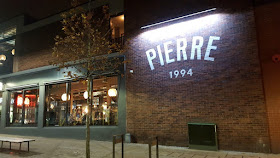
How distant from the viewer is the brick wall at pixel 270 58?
7.70 m

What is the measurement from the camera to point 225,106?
28.1ft

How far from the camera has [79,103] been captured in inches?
527

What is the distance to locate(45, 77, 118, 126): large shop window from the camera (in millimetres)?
11914

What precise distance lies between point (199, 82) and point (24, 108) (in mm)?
12912

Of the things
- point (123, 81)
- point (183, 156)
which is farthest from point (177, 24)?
point (183, 156)

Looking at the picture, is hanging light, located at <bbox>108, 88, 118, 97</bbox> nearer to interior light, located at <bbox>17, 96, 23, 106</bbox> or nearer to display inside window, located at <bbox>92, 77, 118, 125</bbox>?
display inside window, located at <bbox>92, 77, 118, 125</bbox>

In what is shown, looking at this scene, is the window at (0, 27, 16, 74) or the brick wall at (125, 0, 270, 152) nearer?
the brick wall at (125, 0, 270, 152)

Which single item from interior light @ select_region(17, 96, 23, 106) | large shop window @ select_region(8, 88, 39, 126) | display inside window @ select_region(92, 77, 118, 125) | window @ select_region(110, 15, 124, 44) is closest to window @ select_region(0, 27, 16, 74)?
large shop window @ select_region(8, 88, 39, 126)

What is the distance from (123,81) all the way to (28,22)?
1078cm

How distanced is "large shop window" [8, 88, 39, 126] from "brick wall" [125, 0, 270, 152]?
8.10 metres

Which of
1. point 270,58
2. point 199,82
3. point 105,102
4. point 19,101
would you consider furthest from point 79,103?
point 270,58

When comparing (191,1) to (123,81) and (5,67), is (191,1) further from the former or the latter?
(5,67)

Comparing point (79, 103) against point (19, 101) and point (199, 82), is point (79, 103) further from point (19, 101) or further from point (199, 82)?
point (199, 82)

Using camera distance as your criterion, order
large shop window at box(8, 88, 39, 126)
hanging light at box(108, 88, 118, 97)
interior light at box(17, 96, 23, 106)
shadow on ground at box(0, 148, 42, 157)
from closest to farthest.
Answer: shadow on ground at box(0, 148, 42, 157)
hanging light at box(108, 88, 118, 97)
large shop window at box(8, 88, 39, 126)
interior light at box(17, 96, 23, 106)
